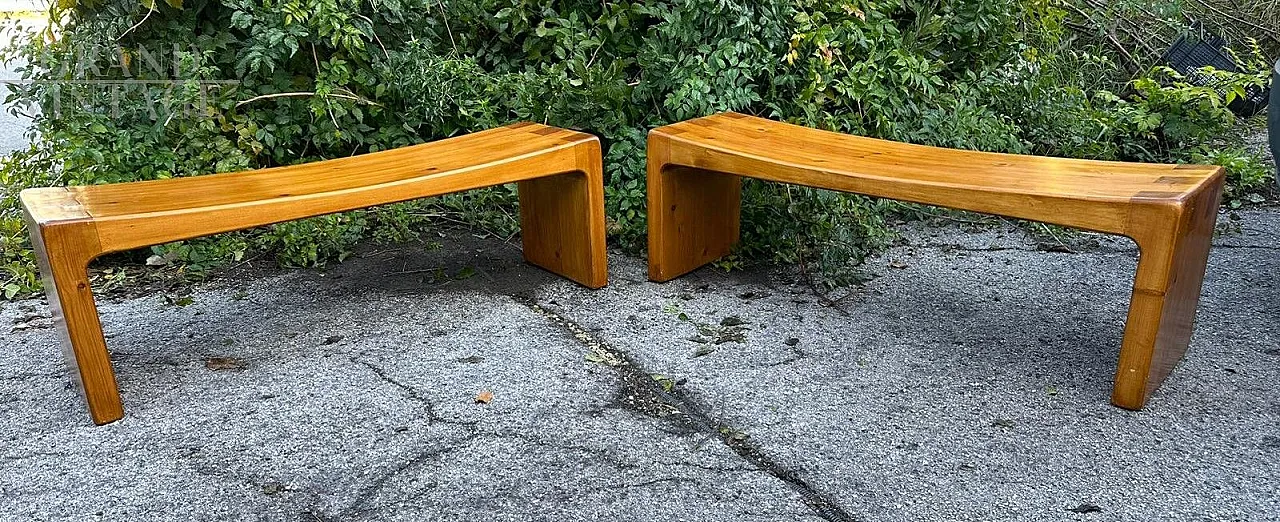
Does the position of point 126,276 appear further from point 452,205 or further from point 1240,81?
point 1240,81

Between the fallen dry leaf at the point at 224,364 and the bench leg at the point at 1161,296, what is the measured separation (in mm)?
2009

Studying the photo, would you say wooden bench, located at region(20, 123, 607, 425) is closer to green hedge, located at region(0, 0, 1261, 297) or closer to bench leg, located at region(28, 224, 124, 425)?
bench leg, located at region(28, 224, 124, 425)

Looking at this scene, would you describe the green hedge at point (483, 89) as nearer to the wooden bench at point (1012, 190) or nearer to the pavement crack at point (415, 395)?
the wooden bench at point (1012, 190)

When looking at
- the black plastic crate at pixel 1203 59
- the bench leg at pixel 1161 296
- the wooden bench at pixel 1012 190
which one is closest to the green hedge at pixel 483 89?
the wooden bench at pixel 1012 190

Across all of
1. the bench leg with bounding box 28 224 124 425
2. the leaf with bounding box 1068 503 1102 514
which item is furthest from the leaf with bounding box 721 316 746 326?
the bench leg with bounding box 28 224 124 425

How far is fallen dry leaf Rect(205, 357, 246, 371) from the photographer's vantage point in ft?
8.02

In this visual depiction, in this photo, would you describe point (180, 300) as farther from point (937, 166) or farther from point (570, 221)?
point (937, 166)

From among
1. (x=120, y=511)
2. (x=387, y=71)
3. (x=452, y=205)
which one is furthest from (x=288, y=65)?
(x=120, y=511)

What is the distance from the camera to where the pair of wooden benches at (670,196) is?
2.04 m

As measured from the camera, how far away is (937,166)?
2.41 m

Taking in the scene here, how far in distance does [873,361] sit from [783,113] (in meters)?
1.32

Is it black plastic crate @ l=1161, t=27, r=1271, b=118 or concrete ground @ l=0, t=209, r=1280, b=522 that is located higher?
black plastic crate @ l=1161, t=27, r=1271, b=118

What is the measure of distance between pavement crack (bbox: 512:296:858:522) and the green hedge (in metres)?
0.77

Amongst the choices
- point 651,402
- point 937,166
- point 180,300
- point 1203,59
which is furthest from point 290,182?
point 1203,59
